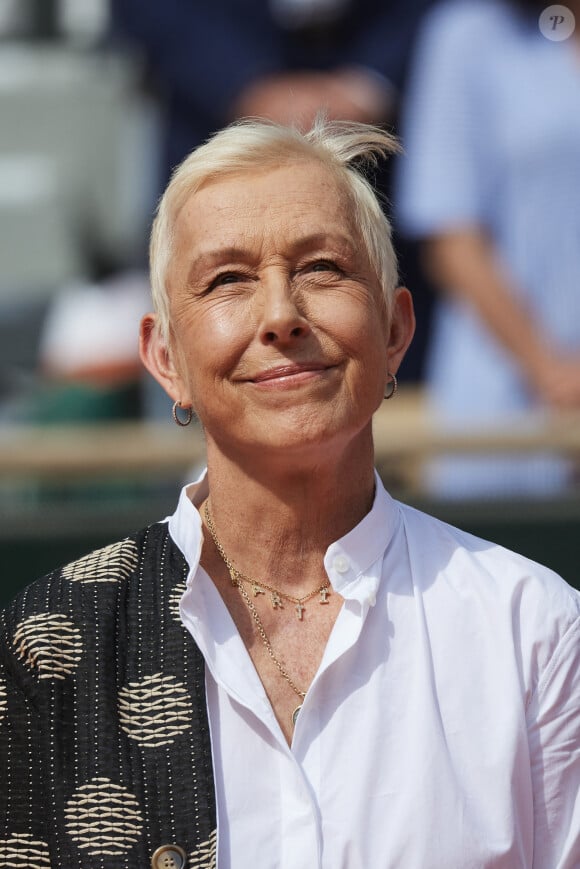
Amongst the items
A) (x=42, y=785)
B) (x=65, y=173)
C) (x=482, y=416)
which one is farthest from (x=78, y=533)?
(x=65, y=173)

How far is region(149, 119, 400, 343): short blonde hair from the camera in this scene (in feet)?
7.34

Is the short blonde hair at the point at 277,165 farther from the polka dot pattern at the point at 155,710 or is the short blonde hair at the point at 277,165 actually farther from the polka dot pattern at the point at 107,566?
the polka dot pattern at the point at 155,710

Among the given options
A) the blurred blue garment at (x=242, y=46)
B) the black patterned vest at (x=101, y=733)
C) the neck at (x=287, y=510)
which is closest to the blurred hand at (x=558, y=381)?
the blurred blue garment at (x=242, y=46)

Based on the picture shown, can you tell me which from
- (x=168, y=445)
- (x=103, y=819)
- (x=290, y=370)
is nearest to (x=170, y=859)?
(x=103, y=819)

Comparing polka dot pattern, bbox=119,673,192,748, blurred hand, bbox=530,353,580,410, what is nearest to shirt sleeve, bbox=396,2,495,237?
blurred hand, bbox=530,353,580,410

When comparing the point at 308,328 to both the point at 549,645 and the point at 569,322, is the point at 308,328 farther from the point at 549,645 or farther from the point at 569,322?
the point at 569,322

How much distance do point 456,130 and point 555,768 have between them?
2541 mm

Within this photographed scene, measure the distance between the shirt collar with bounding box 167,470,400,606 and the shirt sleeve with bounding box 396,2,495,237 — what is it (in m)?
2.06

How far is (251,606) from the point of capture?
2260 millimetres

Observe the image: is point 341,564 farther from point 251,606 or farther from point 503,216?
point 503,216

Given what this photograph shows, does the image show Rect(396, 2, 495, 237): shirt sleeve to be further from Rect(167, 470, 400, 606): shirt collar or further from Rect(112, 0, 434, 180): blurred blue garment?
Rect(167, 470, 400, 606): shirt collar

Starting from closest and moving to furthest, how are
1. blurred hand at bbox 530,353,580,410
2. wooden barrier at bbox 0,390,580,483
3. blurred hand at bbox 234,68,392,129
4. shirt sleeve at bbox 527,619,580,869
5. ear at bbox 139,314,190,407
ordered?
shirt sleeve at bbox 527,619,580,869
ear at bbox 139,314,190,407
wooden barrier at bbox 0,390,580,483
blurred hand at bbox 530,353,580,410
blurred hand at bbox 234,68,392,129

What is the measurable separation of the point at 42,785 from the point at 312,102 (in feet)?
11.8

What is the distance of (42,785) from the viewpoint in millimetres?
2062
